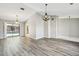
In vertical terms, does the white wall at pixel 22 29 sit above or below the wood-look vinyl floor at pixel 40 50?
above

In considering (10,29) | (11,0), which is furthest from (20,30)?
(11,0)

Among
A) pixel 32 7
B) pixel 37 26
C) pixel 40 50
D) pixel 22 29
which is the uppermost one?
pixel 32 7

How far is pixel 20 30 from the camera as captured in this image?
11.9 m

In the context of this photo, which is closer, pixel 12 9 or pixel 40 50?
pixel 40 50

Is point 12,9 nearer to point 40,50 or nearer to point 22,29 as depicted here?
point 40,50

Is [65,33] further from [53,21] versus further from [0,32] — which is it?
[0,32]

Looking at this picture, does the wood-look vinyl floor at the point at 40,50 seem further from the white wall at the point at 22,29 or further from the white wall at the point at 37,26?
the white wall at the point at 22,29

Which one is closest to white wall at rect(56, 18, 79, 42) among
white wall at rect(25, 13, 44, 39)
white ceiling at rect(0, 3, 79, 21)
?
white wall at rect(25, 13, 44, 39)

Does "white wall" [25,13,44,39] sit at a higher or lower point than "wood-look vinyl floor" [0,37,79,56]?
higher

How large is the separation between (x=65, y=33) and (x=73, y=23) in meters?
1.58

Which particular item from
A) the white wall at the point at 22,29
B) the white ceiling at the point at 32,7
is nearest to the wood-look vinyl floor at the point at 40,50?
the white ceiling at the point at 32,7

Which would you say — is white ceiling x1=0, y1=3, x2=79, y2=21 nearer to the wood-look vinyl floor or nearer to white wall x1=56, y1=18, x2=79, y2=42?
the wood-look vinyl floor

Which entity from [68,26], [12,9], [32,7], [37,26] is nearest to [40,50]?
[32,7]

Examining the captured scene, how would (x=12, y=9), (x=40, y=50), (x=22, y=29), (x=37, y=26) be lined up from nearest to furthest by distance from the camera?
(x=40, y=50)
(x=12, y=9)
(x=37, y=26)
(x=22, y=29)
